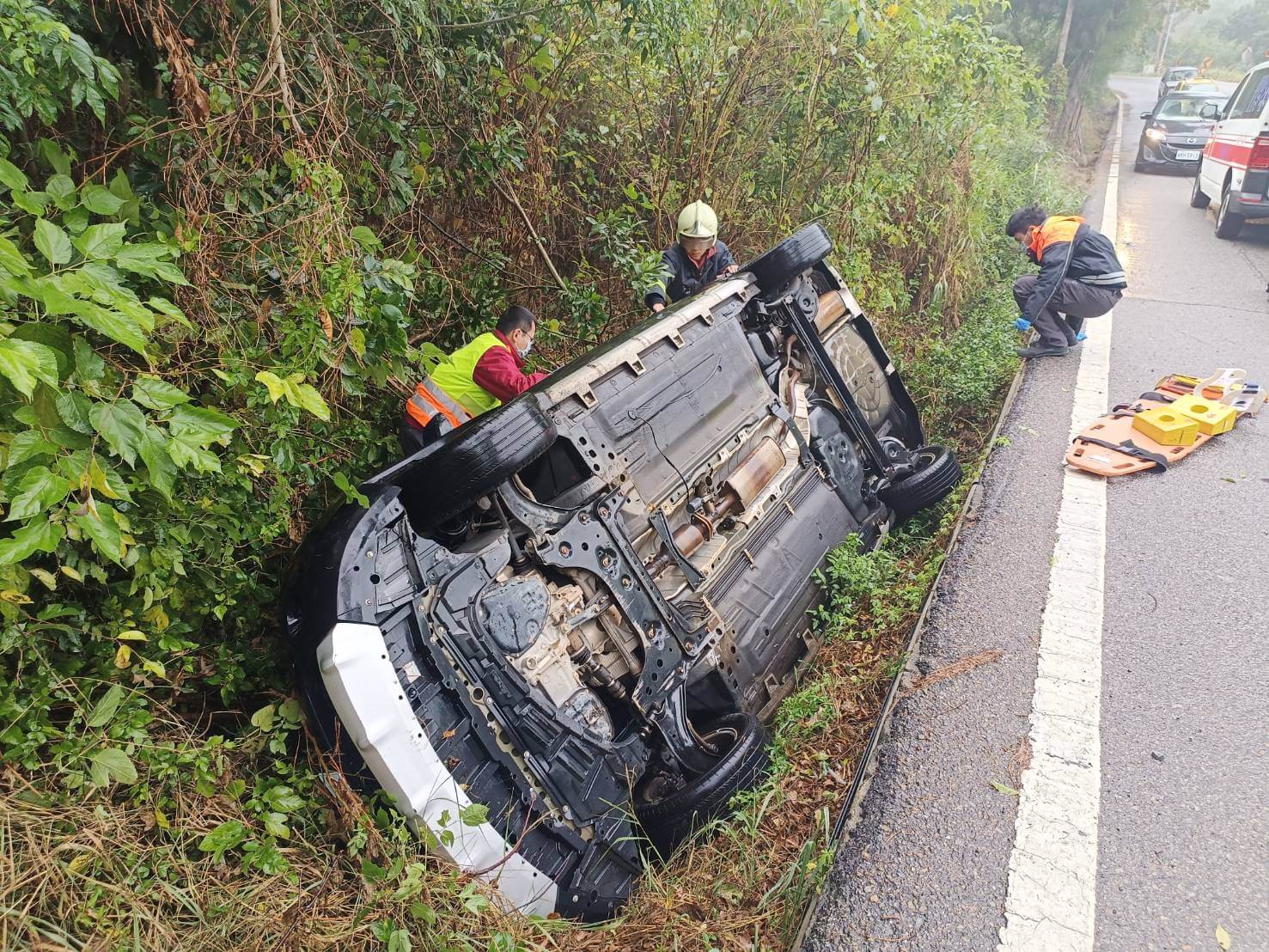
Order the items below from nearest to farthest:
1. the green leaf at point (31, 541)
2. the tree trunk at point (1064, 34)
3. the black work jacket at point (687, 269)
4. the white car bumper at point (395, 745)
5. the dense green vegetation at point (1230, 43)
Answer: the green leaf at point (31, 541) < the white car bumper at point (395, 745) < the black work jacket at point (687, 269) < the tree trunk at point (1064, 34) < the dense green vegetation at point (1230, 43)

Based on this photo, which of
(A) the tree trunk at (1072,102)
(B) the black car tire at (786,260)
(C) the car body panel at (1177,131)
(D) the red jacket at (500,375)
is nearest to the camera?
(D) the red jacket at (500,375)

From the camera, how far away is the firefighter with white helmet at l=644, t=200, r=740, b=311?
472cm

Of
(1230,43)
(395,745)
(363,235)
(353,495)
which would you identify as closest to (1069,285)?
(363,235)

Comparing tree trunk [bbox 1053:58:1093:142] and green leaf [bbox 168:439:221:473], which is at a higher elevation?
green leaf [bbox 168:439:221:473]

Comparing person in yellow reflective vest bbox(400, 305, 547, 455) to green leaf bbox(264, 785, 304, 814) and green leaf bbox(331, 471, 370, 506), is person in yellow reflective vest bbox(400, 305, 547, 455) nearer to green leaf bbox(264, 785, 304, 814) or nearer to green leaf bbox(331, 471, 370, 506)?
green leaf bbox(331, 471, 370, 506)

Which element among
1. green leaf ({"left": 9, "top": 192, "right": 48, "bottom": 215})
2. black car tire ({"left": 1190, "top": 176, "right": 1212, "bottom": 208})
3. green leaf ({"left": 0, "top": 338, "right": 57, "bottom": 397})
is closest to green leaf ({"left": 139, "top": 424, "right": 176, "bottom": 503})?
green leaf ({"left": 0, "top": 338, "right": 57, "bottom": 397})

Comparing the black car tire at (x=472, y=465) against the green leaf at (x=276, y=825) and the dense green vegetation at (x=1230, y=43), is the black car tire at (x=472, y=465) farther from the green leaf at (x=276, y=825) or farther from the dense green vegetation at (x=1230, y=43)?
the dense green vegetation at (x=1230, y=43)

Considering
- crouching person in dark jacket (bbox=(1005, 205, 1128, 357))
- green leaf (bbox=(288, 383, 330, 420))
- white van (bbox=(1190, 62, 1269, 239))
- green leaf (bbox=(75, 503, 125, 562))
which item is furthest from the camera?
white van (bbox=(1190, 62, 1269, 239))

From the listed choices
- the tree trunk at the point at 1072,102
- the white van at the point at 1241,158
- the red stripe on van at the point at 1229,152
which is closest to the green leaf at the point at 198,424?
the white van at the point at 1241,158

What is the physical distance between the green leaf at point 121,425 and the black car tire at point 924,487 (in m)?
3.58

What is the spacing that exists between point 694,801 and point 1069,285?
5.68 meters

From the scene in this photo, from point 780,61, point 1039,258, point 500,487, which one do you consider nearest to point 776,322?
point 500,487

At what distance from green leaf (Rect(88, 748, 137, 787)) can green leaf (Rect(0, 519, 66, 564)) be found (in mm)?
643

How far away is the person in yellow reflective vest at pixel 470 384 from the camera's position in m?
3.35
